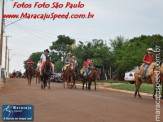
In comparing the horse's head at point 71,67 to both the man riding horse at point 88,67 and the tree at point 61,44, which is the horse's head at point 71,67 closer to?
the man riding horse at point 88,67

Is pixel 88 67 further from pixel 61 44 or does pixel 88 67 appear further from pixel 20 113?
pixel 61 44

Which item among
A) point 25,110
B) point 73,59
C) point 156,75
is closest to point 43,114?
point 25,110

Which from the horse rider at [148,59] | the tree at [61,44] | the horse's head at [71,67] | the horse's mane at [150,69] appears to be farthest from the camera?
the tree at [61,44]

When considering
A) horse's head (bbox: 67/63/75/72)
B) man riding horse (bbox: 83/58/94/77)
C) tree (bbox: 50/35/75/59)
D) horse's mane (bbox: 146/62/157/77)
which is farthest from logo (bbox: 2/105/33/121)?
tree (bbox: 50/35/75/59)

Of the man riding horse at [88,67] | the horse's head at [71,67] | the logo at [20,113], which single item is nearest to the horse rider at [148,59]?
the horse's head at [71,67]

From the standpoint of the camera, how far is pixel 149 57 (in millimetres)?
15562

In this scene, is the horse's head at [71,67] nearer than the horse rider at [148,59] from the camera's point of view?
No

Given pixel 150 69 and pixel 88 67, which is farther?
pixel 88 67

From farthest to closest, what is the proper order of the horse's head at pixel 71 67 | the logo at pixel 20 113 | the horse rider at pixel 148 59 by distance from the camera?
1. the horse's head at pixel 71 67
2. the horse rider at pixel 148 59
3. the logo at pixel 20 113

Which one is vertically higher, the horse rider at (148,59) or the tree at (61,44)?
the tree at (61,44)

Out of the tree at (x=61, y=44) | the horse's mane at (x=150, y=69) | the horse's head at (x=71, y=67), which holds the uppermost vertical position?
the tree at (x=61, y=44)

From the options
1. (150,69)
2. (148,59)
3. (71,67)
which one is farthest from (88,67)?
(150,69)

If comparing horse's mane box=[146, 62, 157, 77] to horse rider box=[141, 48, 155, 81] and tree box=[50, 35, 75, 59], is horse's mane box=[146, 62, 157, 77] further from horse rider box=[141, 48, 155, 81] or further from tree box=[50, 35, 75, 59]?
tree box=[50, 35, 75, 59]

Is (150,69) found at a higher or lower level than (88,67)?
lower
